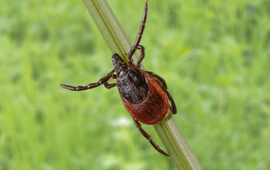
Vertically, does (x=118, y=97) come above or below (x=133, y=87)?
above

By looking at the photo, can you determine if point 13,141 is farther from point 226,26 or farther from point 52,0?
point 226,26

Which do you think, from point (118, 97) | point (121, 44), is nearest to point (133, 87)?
point (121, 44)

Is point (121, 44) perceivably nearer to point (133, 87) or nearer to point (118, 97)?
point (133, 87)

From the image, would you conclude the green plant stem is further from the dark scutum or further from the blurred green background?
the blurred green background

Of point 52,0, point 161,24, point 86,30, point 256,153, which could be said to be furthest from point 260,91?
point 52,0

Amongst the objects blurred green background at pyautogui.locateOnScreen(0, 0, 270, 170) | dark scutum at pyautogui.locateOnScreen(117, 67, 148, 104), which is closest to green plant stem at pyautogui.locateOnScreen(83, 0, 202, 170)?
dark scutum at pyautogui.locateOnScreen(117, 67, 148, 104)
